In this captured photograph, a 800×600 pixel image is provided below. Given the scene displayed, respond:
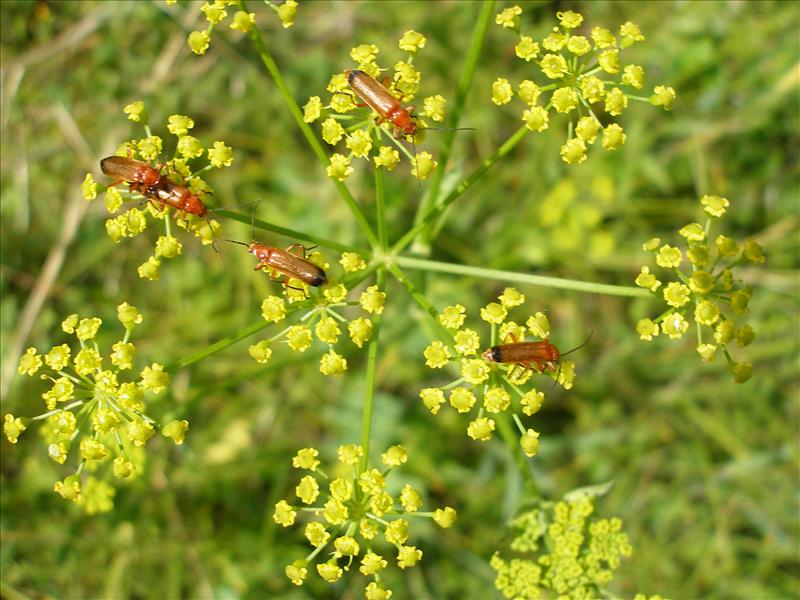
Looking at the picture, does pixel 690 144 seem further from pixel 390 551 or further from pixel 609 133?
pixel 390 551

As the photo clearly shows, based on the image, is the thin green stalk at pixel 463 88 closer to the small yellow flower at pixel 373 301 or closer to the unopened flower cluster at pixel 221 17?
the small yellow flower at pixel 373 301

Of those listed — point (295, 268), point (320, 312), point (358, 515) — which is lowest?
point (358, 515)

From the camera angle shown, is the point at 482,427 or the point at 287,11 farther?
the point at 287,11

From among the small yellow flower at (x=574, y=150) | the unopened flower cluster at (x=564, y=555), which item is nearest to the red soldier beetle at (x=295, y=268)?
the small yellow flower at (x=574, y=150)

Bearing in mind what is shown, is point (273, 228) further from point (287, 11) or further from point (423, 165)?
point (287, 11)

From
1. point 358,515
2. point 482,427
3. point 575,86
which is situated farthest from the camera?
point 575,86

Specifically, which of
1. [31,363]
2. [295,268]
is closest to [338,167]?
[295,268]
